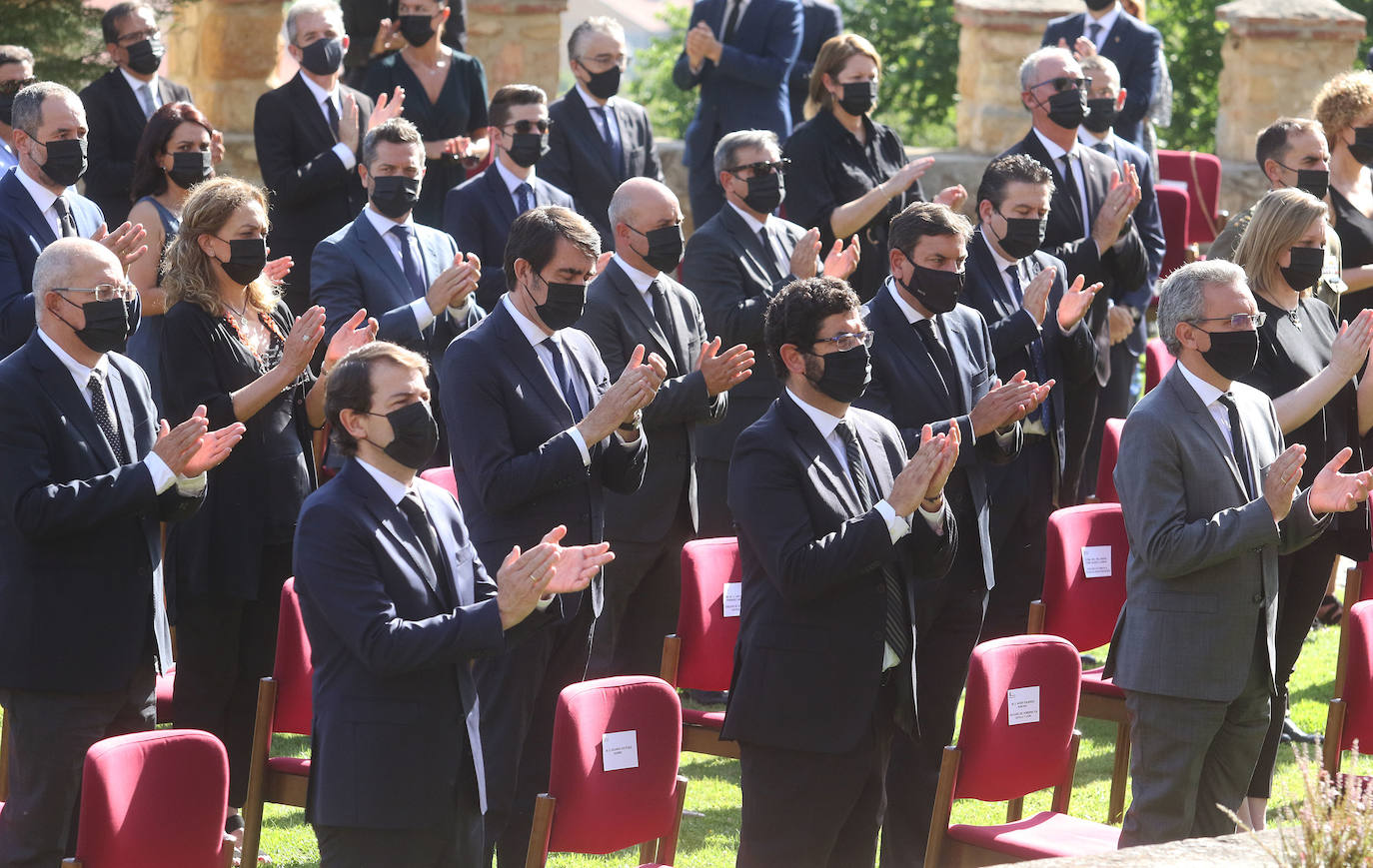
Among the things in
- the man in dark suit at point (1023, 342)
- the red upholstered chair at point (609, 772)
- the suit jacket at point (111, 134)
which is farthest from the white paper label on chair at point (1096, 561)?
the suit jacket at point (111, 134)

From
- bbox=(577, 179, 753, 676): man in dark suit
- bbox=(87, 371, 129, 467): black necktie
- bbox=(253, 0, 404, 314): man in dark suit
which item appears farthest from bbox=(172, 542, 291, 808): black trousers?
bbox=(253, 0, 404, 314): man in dark suit

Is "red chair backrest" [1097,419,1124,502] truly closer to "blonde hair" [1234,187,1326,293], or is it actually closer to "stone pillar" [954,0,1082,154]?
"blonde hair" [1234,187,1326,293]

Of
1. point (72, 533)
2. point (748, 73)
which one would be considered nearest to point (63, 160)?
point (72, 533)

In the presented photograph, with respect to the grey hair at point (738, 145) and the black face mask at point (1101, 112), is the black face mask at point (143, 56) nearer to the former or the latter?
the grey hair at point (738, 145)

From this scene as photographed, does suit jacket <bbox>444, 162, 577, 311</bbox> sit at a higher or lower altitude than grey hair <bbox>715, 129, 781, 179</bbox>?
lower

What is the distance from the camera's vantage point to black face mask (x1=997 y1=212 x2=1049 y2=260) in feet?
21.2

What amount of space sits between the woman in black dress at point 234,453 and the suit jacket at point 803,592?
4.72 feet

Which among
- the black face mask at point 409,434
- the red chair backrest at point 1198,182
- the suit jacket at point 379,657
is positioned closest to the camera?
the suit jacket at point 379,657

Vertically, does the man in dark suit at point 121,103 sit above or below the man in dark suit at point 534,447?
above

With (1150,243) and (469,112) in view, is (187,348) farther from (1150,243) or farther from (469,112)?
(1150,243)

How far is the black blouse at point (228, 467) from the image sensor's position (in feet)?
18.0

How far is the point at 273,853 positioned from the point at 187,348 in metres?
1.63

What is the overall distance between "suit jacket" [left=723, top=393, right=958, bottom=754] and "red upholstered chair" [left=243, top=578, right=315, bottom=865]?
1.36 m

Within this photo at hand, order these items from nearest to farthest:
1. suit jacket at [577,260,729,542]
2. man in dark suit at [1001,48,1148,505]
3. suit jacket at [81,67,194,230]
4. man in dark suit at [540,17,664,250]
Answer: suit jacket at [577,260,729,542] → man in dark suit at [1001,48,1148,505] → suit jacket at [81,67,194,230] → man in dark suit at [540,17,664,250]
